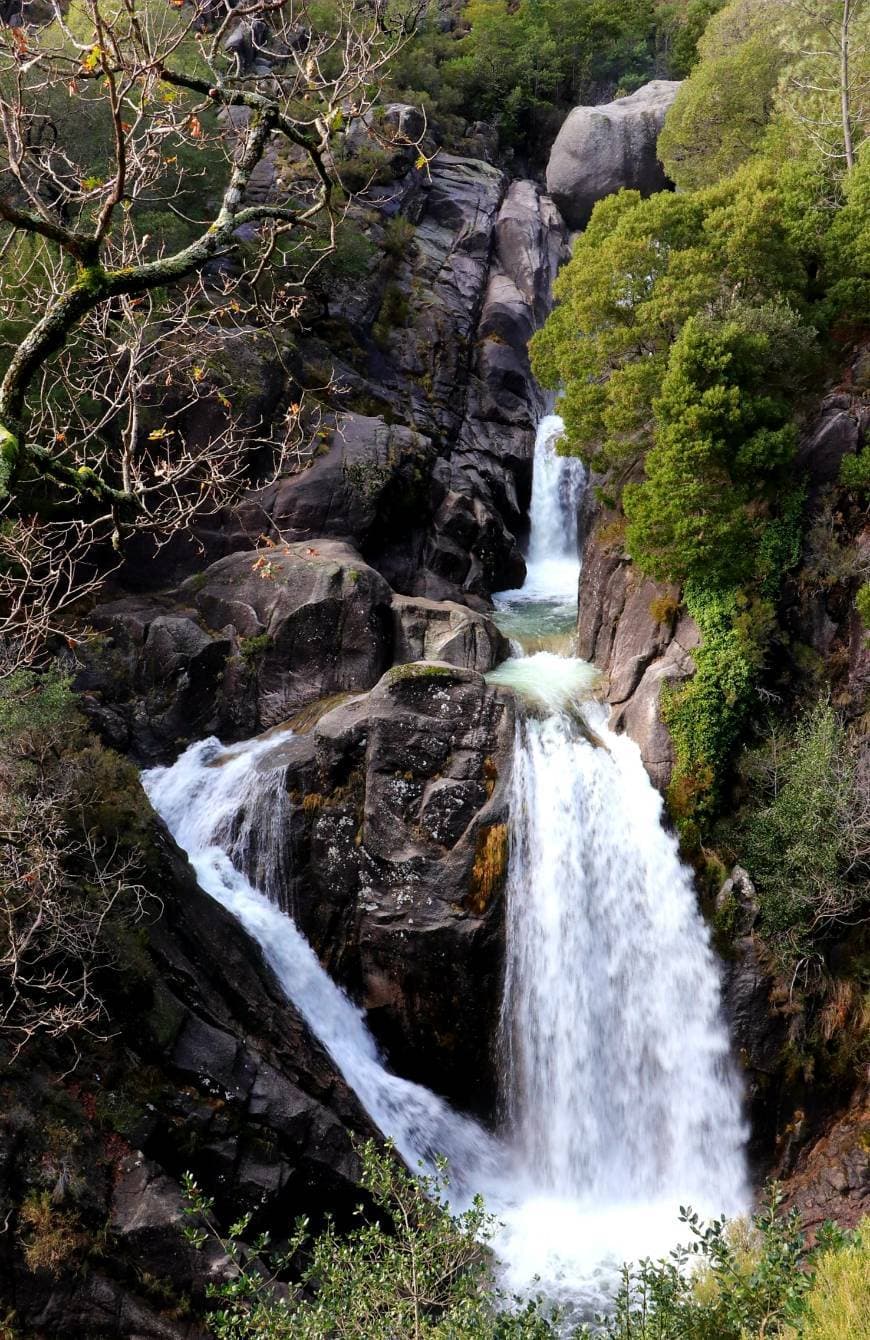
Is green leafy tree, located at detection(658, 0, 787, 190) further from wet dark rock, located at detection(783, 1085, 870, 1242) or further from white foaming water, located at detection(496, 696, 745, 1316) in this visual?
wet dark rock, located at detection(783, 1085, 870, 1242)

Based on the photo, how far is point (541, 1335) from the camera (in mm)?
5723

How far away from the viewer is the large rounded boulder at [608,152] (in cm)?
3353

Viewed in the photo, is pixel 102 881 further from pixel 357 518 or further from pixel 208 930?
pixel 357 518

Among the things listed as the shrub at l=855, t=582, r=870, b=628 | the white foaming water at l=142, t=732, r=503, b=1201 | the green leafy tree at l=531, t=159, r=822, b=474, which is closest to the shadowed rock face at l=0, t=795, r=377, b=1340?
the white foaming water at l=142, t=732, r=503, b=1201

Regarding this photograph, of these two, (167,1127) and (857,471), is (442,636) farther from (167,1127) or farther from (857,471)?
(167,1127)

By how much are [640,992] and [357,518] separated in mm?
12380

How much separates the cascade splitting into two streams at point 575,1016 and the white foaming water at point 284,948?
0.09 feet

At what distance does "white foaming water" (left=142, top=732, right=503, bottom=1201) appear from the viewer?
39.8 ft

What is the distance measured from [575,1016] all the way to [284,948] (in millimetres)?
4503

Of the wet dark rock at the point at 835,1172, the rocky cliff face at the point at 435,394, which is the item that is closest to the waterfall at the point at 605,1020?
the wet dark rock at the point at 835,1172

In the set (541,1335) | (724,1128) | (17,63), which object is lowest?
(724,1128)

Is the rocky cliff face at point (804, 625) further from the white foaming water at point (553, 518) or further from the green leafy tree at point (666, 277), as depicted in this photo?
the white foaming water at point (553, 518)

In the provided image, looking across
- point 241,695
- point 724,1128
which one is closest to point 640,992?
point 724,1128

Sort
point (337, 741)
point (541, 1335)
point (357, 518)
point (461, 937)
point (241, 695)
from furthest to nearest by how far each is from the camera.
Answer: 1. point (357, 518)
2. point (241, 695)
3. point (337, 741)
4. point (461, 937)
5. point (541, 1335)
